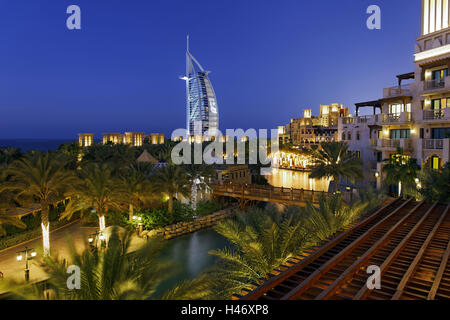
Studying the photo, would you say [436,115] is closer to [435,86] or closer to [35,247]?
[435,86]

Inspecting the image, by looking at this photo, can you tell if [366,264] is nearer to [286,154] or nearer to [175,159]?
[175,159]

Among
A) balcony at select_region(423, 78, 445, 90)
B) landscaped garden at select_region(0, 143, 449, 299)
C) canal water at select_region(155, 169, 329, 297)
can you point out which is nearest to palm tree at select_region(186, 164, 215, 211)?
landscaped garden at select_region(0, 143, 449, 299)

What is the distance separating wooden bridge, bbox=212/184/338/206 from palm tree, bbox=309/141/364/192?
6.34 ft

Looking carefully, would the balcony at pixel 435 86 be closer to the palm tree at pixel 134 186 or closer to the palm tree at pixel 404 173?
the palm tree at pixel 404 173

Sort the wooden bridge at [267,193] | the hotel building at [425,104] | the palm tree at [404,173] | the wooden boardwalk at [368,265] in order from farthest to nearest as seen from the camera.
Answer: the wooden bridge at [267,193] → the hotel building at [425,104] → the palm tree at [404,173] → the wooden boardwalk at [368,265]

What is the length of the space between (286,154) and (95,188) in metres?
60.8

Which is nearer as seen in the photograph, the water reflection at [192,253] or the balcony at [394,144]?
the water reflection at [192,253]

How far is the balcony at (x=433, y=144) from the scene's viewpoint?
19.9 meters

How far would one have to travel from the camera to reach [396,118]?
23.4 m

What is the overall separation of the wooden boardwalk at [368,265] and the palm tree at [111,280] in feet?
5.23

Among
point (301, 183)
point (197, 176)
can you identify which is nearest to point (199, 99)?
point (301, 183)

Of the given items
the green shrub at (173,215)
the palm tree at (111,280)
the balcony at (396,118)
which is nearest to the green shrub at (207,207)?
the green shrub at (173,215)

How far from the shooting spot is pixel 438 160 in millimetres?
20734
